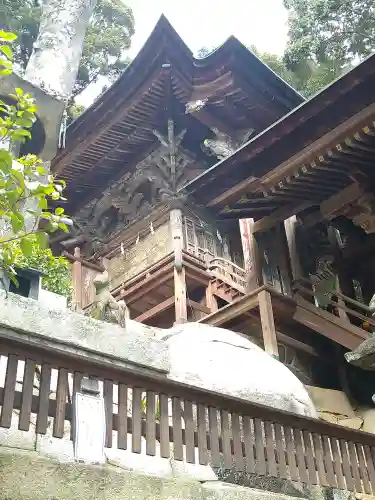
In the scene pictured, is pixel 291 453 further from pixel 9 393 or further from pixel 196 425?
pixel 9 393

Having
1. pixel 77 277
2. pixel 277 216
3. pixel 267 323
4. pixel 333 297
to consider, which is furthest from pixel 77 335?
pixel 77 277

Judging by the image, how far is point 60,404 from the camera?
390 cm

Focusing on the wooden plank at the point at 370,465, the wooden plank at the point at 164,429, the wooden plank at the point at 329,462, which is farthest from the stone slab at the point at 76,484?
the wooden plank at the point at 370,465

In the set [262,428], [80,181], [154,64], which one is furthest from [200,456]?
[80,181]

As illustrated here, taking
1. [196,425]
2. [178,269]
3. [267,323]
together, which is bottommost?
[196,425]

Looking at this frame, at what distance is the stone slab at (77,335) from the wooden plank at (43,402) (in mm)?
1159

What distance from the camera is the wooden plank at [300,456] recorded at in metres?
4.95

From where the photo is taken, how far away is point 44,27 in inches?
317

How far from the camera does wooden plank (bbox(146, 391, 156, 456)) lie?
4105 mm

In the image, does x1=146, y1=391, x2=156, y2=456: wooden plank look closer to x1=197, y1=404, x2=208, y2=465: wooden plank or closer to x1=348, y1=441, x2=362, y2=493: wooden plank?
x1=197, y1=404, x2=208, y2=465: wooden plank

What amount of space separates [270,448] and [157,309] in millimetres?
9190

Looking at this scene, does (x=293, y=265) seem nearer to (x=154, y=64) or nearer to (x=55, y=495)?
(x=154, y=64)

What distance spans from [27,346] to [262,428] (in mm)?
2404

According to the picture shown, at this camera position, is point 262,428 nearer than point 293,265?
Yes
